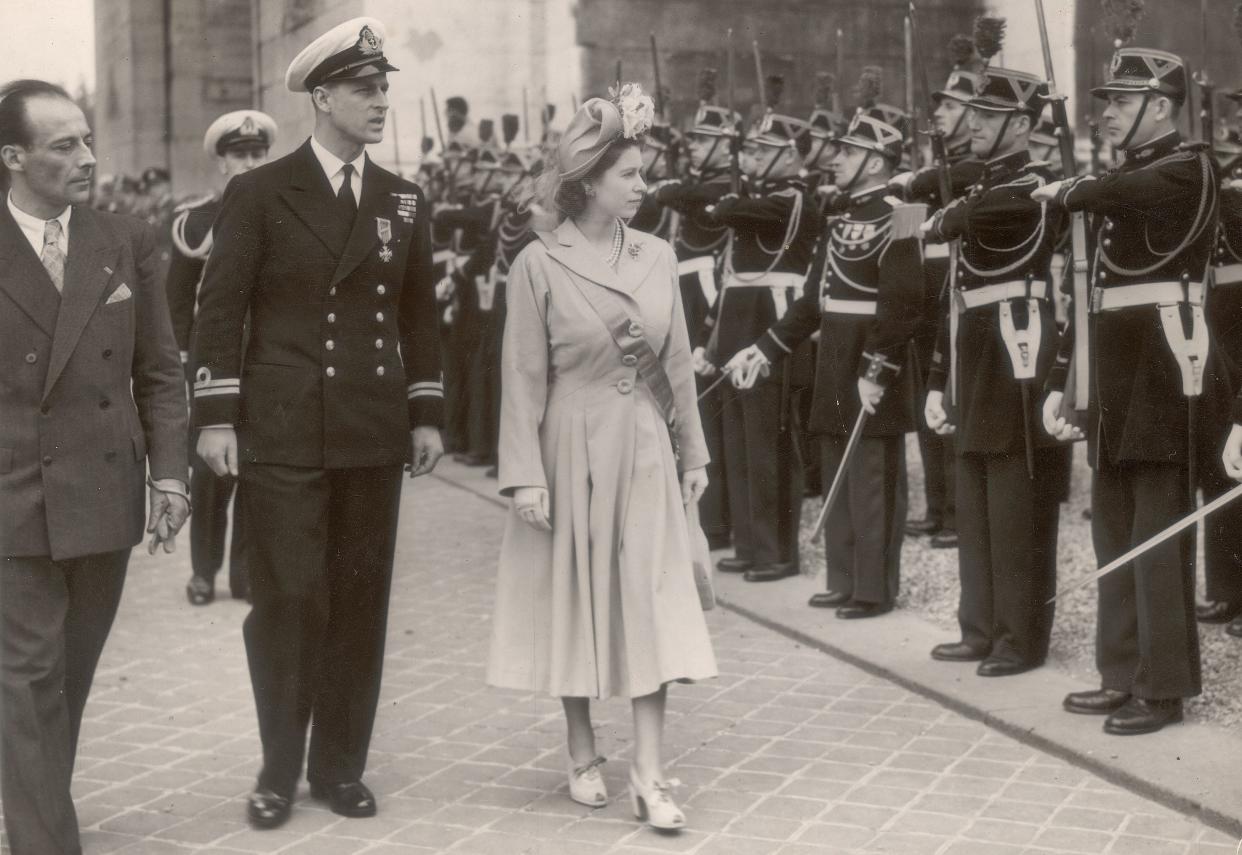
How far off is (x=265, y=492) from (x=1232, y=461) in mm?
2720

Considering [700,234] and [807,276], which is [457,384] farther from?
[807,276]

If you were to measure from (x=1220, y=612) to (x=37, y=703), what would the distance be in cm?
483

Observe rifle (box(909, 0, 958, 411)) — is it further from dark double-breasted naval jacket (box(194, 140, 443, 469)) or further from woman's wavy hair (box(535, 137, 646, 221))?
dark double-breasted naval jacket (box(194, 140, 443, 469))

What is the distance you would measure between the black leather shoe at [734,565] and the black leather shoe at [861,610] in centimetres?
115

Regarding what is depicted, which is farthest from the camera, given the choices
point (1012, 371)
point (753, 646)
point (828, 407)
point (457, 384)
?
point (457, 384)

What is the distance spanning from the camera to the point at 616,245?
5.14m

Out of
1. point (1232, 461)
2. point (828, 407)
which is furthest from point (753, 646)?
point (1232, 461)

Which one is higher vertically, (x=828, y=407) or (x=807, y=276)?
(x=807, y=276)

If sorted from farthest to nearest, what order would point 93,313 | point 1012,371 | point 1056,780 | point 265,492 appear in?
point 1012,371 < point 1056,780 < point 265,492 < point 93,313

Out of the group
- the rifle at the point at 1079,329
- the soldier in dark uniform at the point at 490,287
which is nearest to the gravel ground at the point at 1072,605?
the rifle at the point at 1079,329

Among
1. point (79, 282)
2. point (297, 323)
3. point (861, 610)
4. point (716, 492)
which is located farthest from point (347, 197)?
point (716, 492)

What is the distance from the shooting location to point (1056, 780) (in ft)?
17.7

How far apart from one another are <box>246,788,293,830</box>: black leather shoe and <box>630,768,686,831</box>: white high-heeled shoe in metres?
0.96

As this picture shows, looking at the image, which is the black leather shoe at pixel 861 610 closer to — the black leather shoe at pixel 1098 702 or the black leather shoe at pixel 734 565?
the black leather shoe at pixel 734 565
